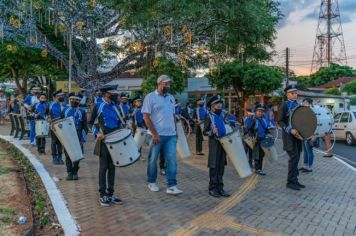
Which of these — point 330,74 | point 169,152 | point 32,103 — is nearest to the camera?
point 169,152

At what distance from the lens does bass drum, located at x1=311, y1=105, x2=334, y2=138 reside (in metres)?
8.69

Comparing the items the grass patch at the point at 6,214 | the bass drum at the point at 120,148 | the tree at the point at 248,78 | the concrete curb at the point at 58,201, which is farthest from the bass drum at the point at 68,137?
the tree at the point at 248,78

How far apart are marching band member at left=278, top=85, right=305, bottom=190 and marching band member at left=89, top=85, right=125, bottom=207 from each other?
10.2 ft

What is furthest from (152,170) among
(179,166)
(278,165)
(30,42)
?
(30,42)

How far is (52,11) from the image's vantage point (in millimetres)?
17859

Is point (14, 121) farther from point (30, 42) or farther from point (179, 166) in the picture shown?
point (179, 166)

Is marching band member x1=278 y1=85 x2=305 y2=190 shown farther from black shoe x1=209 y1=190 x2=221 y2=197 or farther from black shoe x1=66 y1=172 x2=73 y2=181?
black shoe x1=66 y1=172 x2=73 y2=181

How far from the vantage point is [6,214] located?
5.96 metres

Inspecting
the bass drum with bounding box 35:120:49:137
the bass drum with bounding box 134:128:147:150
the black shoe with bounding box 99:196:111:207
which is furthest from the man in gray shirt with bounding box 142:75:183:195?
the bass drum with bounding box 35:120:49:137

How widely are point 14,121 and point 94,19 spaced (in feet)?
18.0

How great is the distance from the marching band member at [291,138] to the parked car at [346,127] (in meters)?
11.5

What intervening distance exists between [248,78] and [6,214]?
2270 centimetres

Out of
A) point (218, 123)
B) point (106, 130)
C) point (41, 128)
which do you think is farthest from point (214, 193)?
point (41, 128)

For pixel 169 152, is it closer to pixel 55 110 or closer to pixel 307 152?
pixel 55 110
